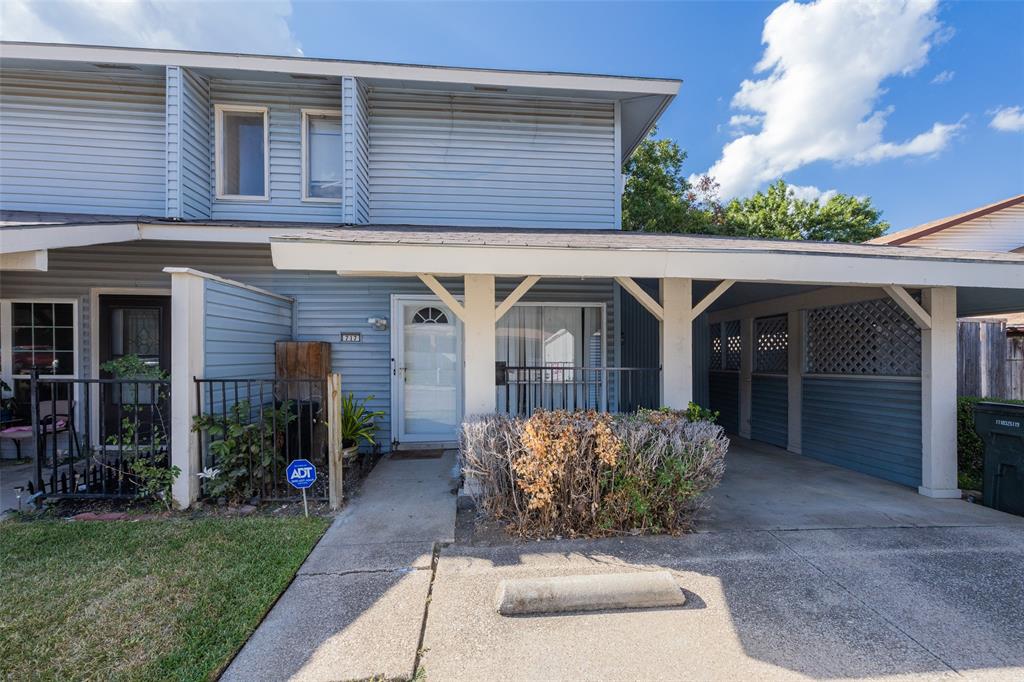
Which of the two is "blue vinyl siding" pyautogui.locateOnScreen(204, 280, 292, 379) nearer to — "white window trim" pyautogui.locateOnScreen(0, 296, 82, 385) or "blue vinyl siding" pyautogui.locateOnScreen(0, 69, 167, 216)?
"blue vinyl siding" pyautogui.locateOnScreen(0, 69, 167, 216)

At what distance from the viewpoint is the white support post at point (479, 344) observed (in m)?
4.29

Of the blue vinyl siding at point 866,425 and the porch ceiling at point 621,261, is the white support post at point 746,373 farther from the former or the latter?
the porch ceiling at point 621,261

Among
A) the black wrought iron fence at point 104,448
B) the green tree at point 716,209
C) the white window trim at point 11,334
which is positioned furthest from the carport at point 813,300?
the green tree at point 716,209

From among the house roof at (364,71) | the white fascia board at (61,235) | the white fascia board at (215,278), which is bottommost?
the white fascia board at (215,278)

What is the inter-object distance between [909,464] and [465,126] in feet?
23.7

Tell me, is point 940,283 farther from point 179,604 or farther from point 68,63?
point 68,63

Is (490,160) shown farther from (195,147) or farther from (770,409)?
(770,409)

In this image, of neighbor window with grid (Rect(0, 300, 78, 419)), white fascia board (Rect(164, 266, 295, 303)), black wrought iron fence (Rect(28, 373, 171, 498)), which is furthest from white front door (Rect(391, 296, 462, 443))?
neighbor window with grid (Rect(0, 300, 78, 419))

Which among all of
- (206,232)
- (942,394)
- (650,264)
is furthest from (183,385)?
(942,394)

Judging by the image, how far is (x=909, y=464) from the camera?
4.85 metres

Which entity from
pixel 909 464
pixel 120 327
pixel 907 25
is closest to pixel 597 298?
pixel 909 464

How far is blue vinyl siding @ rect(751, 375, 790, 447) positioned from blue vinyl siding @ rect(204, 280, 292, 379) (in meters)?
7.45

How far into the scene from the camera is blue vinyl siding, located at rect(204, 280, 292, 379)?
430 cm

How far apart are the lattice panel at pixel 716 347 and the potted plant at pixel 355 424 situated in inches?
256
